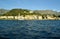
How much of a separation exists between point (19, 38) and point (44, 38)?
439 cm

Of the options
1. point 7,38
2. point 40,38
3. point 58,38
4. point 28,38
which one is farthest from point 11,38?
point 58,38

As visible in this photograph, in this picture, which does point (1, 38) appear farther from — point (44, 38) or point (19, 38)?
point (44, 38)

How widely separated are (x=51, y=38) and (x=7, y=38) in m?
7.72

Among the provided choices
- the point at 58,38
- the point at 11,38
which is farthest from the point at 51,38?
the point at 11,38

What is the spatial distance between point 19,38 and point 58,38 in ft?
22.6

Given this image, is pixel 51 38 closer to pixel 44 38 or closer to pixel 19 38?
pixel 44 38

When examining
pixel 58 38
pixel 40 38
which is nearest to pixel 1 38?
pixel 40 38

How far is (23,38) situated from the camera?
32125 millimetres

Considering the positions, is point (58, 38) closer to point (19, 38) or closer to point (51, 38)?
point (51, 38)

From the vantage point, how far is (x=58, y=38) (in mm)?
32719

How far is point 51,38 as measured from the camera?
107 feet

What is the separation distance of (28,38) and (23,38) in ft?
2.90

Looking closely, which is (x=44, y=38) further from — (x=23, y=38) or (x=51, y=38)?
(x=23, y=38)

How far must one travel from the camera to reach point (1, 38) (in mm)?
32219
